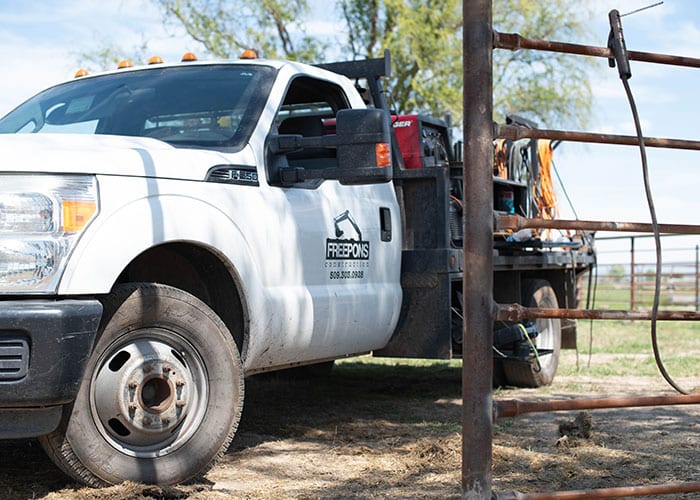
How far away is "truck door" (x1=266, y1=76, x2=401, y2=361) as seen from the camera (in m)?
5.00

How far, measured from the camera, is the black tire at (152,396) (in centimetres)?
379

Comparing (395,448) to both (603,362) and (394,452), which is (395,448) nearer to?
(394,452)

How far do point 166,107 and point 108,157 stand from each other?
1272 mm

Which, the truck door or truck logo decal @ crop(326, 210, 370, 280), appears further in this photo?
truck logo decal @ crop(326, 210, 370, 280)

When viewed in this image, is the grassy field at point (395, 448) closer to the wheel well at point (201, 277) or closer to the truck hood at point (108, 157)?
the wheel well at point (201, 277)

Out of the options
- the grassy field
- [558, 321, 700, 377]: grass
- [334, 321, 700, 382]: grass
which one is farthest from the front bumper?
[334, 321, 700, 382]: grass

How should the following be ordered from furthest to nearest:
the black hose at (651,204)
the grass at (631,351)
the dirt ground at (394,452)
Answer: the grass at (631,351) → the dirt ground at (394,452) → the black hose at (651,204)

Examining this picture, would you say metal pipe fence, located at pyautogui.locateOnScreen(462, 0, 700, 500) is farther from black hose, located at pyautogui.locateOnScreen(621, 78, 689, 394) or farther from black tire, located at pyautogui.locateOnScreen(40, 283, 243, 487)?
black tire, located at pyautogui.locateOnScreen(40, 283, 243, 487)

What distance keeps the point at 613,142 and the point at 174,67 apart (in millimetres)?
3059

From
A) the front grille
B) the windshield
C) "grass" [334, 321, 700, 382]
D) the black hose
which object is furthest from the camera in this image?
"grass" [334, 321, 700, 382]

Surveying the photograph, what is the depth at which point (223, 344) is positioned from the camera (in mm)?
4211

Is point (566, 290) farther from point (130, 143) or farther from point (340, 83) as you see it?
point (130, 143)

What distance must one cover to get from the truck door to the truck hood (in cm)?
52

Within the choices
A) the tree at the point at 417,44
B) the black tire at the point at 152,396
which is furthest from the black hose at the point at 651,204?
the tree at the point at 417,44
